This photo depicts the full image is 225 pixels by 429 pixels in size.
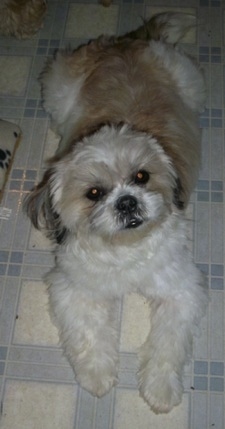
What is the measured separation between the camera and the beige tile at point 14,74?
9.98 feet

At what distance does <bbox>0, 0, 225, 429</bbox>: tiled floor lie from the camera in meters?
2.24

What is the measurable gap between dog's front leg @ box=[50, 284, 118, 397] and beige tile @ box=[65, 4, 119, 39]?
1665 millimetres

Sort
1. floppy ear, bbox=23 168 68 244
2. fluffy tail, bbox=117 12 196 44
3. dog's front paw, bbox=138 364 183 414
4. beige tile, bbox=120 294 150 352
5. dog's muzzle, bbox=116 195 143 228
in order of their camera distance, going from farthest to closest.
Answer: fluffy tail, bbox=117 12 196 44 → beige tile, bbox=120 294 150 352 → dog's front paw, bbox=138 364 183 414 → floppy ear, bbox=23 168 68 244 → dog's muzzle, bbox=116 195 143 228

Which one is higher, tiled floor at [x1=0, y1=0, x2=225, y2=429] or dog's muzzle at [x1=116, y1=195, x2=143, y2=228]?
dog's muzzle at [x1=116, y1=195, x2=143, y2=228]

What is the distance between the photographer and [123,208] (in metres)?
1.85

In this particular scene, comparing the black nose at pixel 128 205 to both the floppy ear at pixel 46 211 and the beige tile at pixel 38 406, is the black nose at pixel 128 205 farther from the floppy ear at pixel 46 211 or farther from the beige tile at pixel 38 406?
the beige tile at pixel 38 406

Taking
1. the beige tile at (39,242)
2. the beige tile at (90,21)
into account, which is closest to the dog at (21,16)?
the beige tile at (90,21)

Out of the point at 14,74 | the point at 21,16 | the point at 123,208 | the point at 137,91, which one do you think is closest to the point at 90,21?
the point at 21,16

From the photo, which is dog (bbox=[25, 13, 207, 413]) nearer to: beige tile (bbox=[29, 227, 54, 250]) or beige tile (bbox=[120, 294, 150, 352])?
beige tile (bbox=[120, 294, 150, 352])

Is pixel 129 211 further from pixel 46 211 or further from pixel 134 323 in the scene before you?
pixel 134 323

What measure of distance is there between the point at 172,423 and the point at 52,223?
959 millimetres

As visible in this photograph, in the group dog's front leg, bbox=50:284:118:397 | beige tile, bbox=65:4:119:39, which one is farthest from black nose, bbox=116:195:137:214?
beige tile, bbox=65:4:119:39

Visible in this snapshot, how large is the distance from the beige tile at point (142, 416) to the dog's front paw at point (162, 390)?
6 cm

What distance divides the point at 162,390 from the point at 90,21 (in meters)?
2.18
